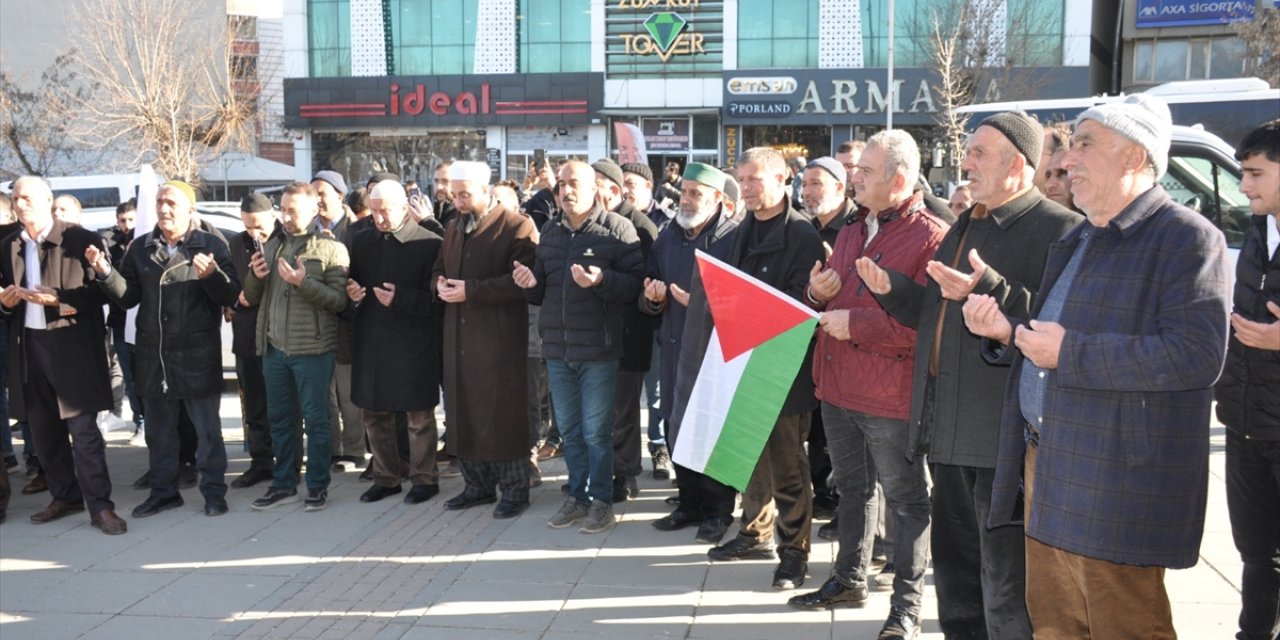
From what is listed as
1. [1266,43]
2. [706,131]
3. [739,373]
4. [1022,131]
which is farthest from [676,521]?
[706,131]

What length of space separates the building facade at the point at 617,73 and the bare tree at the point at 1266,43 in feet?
32.4

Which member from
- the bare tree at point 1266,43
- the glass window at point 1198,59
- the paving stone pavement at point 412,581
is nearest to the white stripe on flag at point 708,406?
the paving stone pavement at point 412,581

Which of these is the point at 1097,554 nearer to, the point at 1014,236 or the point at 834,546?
the point at 1014,236

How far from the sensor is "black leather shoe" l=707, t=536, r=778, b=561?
593 cm

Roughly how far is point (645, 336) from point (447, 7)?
109ft

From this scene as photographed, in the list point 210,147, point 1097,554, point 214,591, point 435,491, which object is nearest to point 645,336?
point 435,491

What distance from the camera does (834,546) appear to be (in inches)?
244

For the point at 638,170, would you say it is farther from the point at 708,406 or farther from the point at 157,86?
the point at 157,86

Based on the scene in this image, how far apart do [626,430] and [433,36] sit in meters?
33.4

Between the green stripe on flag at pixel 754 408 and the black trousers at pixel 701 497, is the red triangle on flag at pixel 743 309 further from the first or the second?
the black trousers at pixel 701 497

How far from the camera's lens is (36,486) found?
25.8 ft

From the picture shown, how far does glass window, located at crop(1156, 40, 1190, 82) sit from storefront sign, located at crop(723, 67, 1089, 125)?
4290mm

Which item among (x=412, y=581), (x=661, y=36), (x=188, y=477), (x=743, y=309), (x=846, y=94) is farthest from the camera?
(x=661, y=36)

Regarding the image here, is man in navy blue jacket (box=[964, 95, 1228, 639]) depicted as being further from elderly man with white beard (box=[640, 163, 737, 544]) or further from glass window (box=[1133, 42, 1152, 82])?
glass window (box=[1133, 42, 1152, 82])
